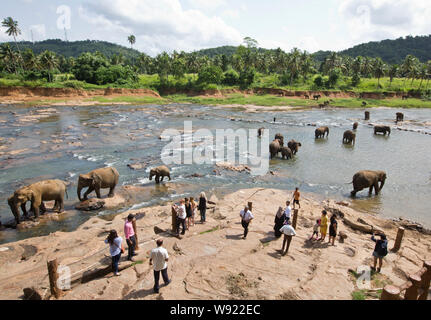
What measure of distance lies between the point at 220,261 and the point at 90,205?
28.5 ft

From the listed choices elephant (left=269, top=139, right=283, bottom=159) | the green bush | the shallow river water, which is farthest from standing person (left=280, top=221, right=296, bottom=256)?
the green bush

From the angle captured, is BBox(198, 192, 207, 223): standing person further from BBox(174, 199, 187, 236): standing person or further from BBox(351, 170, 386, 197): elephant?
BBox(351, 170, 386, 197): elephant

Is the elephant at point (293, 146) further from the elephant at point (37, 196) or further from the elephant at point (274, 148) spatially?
the elephant at point (37, 196)

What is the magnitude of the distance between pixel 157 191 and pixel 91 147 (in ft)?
46.4

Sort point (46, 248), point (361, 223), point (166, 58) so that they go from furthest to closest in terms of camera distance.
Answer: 1. point (166, 58)
2. point (361, 223)
3. point (46, 248)

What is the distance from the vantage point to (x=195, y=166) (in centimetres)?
Answer: 2288

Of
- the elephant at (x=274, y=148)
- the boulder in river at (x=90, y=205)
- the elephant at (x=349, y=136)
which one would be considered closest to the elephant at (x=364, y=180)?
the elephant at (x=274, y=148)

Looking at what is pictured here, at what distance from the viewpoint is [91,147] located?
28.4m

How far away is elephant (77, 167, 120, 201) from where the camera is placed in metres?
15.8

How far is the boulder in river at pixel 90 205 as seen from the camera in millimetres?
14805

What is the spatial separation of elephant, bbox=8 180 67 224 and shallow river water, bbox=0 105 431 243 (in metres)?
0.94

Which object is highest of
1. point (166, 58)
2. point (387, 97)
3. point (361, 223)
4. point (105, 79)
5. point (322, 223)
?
point (166, 58)

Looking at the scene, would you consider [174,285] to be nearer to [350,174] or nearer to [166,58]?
[350,174]
